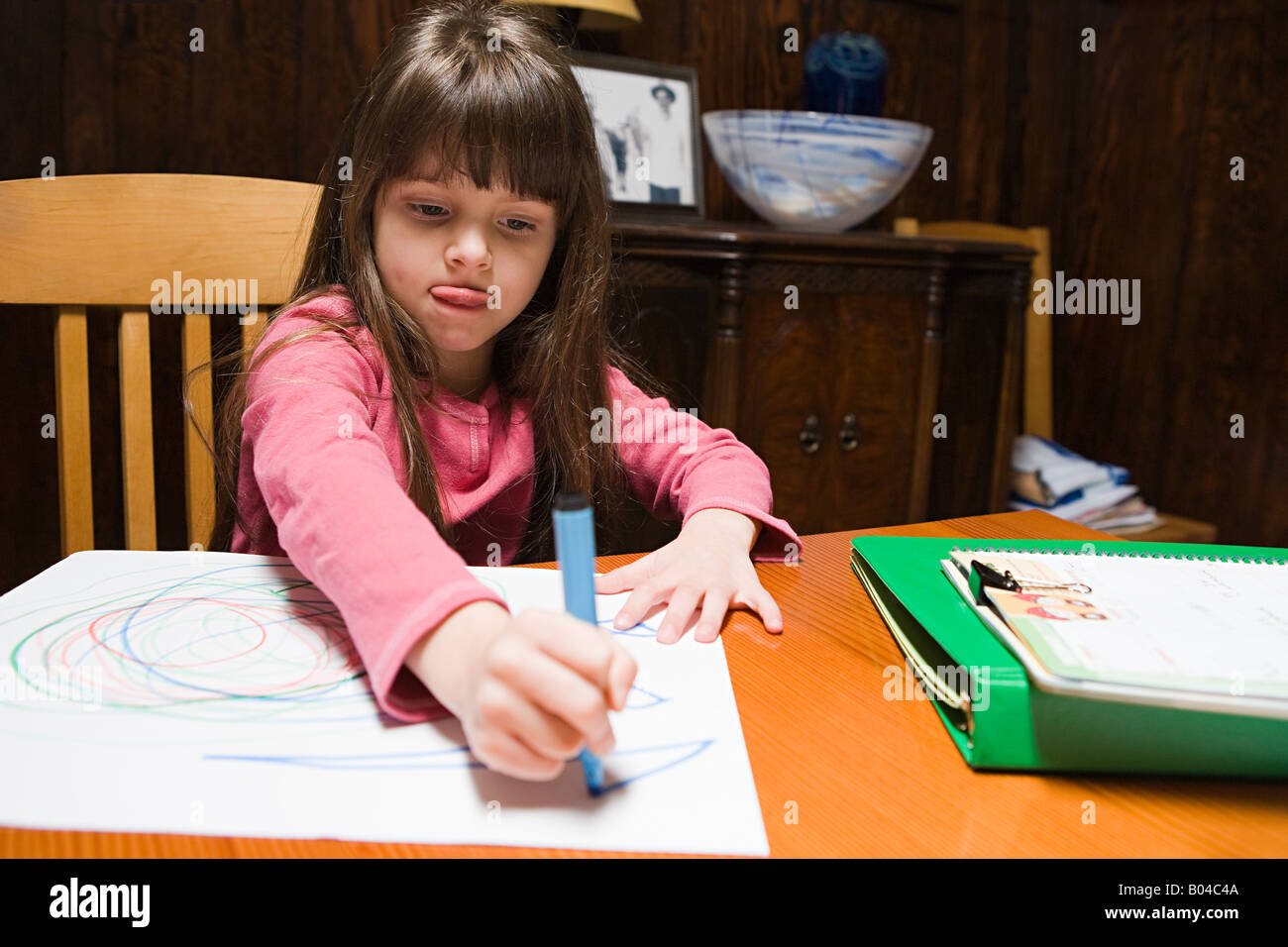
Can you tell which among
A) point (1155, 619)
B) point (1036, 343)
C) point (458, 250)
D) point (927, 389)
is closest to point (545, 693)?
point (1155, 619)

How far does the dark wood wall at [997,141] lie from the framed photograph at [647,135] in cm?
17

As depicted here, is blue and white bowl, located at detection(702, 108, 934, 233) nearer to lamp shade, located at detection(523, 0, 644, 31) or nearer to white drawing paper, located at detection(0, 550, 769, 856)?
lamp shade, located at detection(523, 0, 644, 31)

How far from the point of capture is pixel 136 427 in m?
0.82

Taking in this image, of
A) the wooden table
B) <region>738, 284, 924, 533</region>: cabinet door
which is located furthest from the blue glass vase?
the wooden table

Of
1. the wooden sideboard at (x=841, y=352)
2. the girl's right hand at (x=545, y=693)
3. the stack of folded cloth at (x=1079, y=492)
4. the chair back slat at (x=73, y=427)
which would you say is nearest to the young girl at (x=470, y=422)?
the girl's right hand at (x=545, y=693)

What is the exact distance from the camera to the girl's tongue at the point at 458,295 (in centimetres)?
70

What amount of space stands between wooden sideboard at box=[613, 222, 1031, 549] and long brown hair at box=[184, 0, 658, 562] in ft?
1.30

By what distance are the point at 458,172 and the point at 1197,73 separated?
1680 millimetres

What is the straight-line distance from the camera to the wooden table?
32 cm

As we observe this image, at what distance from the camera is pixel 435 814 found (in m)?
0.33

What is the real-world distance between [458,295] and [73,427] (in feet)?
1.24

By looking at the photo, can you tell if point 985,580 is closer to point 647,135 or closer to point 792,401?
point 792,401

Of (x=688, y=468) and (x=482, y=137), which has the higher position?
(x=482, y=137)

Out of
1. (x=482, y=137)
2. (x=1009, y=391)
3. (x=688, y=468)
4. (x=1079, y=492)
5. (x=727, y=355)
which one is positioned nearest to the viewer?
(x=482, y=137)
